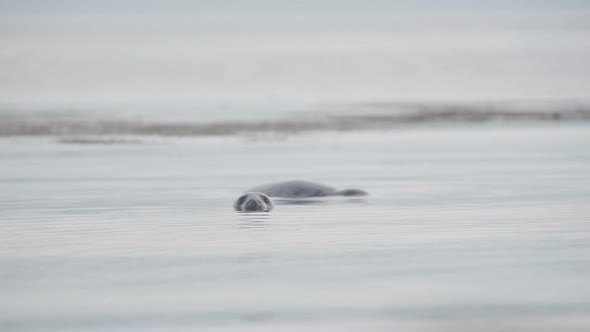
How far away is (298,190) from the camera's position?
2147cm

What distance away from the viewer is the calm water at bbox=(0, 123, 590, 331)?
1142 cm

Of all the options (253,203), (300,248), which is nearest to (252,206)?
(253,203)

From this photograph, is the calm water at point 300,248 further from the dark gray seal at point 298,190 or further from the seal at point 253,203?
the dark gray seal at point 298,190

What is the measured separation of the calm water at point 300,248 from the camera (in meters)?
11.4

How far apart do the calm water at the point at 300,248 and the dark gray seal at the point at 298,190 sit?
0.53 m

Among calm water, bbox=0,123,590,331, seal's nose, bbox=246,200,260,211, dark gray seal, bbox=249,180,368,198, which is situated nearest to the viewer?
calm water, bbox=0,123,590,331

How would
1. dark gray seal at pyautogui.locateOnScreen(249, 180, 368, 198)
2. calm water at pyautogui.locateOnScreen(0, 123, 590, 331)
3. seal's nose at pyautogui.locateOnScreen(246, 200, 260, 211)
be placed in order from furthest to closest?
dark gray seal at pyautogui.locateOnScreen(249, 180, 368, 198)
seal's nose at pyautogui.locateOnScreen(246, 200, 260, 211)
calm water at pyautogui.locateOnScreen(0, 123, 590, 331)

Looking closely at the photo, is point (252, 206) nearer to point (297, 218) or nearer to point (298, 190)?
point (297, 218)

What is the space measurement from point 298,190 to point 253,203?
2.66 meters

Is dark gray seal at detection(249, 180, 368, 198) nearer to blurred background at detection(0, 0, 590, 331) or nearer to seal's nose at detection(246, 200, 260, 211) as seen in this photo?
blurred background at detection(0, 0, 590, 331)

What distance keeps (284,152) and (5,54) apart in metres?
90.9

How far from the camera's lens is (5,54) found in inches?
4670

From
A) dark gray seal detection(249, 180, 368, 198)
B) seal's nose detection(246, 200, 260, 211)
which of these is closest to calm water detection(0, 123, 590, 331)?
seal's nose detection(246, 200, 260, 211)

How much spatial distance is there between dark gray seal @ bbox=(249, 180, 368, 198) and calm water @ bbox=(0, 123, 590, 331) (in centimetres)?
53
